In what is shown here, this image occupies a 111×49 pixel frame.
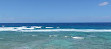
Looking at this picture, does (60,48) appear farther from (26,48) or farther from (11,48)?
(11,48)

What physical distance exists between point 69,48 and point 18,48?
17.4 feet

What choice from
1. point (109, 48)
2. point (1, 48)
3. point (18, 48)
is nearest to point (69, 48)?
point (109, 48)

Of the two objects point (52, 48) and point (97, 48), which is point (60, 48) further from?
point (97, 48)

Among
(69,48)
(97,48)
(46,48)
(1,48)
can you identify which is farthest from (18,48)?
(97,48)

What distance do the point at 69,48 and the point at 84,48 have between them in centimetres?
154

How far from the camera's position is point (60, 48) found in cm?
1491

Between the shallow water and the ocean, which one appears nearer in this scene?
the shallow water

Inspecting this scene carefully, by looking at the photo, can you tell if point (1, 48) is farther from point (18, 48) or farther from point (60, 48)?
point (60, 48)

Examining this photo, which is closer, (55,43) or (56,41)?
(55,43)

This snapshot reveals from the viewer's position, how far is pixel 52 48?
14.8m

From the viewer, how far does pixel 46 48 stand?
1485 cm

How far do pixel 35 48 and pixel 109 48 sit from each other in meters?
7.60

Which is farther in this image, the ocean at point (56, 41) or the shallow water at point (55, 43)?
the ocean at point (56, 41)

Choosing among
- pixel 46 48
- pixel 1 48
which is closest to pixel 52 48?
pixel 46 48
